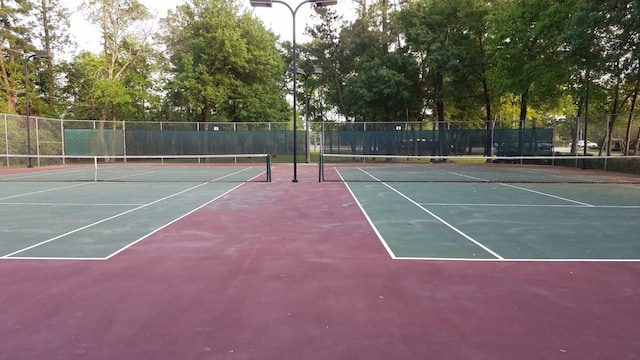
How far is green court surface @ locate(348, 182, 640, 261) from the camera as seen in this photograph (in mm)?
6629

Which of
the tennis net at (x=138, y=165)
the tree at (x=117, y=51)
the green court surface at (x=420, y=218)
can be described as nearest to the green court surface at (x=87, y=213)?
the green court surface at (x=420, y=218)

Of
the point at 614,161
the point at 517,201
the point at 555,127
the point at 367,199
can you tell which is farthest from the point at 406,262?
the point at 555,127

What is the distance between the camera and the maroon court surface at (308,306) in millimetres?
3549

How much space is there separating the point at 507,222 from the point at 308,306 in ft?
19.9

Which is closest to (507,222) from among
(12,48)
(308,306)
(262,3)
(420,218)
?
(420,218)

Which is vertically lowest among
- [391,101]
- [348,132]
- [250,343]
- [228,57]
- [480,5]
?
[250,343]

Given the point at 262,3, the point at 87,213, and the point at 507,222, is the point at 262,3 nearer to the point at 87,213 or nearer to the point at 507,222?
the point at 87,213

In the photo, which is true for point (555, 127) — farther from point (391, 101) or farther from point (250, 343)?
point (250, 343)

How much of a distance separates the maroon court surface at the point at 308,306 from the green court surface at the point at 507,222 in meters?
0.60

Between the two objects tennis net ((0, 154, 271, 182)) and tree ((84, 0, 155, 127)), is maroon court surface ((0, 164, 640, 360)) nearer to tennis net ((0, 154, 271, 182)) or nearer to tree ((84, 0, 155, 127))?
tennis net ((0, 154, 271, 182))

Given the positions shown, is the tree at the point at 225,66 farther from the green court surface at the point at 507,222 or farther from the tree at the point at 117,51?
the green court surface at the point at 507,222

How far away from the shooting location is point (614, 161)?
2380 centimetres

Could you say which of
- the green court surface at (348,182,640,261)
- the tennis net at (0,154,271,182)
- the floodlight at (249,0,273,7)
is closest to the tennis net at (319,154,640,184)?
the green court surface at (348,182,640,261)

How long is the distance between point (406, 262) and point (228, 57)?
3290cm
